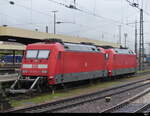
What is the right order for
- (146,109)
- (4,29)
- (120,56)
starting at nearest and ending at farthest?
(146,109), (4,29), (120,56)

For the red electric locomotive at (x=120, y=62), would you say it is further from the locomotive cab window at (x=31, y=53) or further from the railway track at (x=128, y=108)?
the railway track at (x=128, y=108)

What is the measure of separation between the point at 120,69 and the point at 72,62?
10.5 meters

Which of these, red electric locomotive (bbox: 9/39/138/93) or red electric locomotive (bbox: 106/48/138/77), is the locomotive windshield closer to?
red electric locomotive (bbox: 9/39/138/93)

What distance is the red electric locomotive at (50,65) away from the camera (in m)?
17.8

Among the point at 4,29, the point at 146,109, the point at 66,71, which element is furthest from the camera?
the point at 4,29

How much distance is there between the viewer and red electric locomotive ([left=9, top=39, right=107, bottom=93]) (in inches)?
701

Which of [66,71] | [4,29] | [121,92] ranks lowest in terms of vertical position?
[121,92]

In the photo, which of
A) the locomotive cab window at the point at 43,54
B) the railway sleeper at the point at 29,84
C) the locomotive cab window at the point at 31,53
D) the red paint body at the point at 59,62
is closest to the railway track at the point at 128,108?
the red paint body at the point at 59,62

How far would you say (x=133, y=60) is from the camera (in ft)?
111

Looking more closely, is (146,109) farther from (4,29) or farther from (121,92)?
(4,29)

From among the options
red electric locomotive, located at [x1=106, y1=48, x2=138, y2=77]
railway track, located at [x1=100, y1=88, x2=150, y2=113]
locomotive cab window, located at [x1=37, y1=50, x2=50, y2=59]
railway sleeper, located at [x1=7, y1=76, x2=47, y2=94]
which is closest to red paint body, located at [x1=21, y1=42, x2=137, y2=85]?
locomotive cab window, located at [x1=37, y1=50, x2=50, y2=59]

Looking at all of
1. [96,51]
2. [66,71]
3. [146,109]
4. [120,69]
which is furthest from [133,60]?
[146,109]

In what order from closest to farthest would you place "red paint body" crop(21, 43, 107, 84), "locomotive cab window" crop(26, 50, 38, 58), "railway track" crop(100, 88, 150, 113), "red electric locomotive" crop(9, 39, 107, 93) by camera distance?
"railway track" crop(100, 88, 150, 113) → "red electric locomotive" crop(9, 39, 107, 93) → "red paint body" crop(21, 43, 107, 84) → "locomotive cab window" crop(26, 50, 38, 58)

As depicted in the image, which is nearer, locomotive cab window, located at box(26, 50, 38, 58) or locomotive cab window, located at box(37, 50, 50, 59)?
locomotive cab window, located at box(37, 50, 50, 59)
